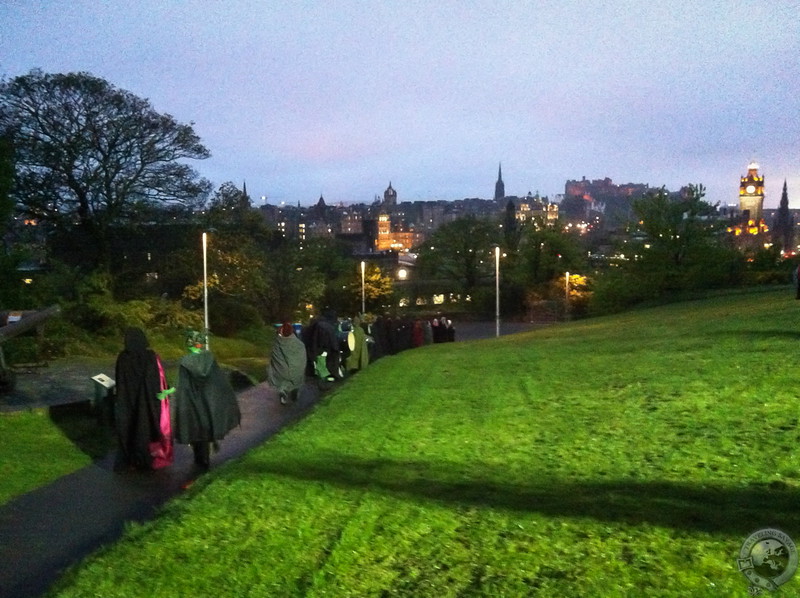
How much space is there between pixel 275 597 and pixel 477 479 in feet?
8.11

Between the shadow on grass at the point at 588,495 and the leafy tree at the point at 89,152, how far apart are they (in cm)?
2431

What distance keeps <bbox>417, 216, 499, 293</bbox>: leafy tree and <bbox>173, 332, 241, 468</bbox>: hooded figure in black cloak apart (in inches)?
2582

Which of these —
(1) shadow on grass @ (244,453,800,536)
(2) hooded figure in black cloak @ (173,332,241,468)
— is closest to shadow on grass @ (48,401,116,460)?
(2) hooded figure in black cloak @ (173,332,241,468)

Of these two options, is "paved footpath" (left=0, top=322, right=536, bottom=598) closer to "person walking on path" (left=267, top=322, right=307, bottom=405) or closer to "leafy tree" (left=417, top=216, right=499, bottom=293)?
"person walking on path" (left=267, top=322, right=307, bottom=405)

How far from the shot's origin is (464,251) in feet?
248

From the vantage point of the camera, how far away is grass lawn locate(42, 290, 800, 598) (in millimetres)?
4461

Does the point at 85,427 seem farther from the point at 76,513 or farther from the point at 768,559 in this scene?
the point at 768,559

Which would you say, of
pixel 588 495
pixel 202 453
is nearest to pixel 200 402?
pixel 202 453

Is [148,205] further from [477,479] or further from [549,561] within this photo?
[549,561]

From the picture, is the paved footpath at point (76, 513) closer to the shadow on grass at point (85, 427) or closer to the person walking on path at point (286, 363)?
the shadow on grass at point (85, 427)

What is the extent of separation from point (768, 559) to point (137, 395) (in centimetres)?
660

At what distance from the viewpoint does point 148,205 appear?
3030cm

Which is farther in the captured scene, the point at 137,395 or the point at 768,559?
the point at 137,395

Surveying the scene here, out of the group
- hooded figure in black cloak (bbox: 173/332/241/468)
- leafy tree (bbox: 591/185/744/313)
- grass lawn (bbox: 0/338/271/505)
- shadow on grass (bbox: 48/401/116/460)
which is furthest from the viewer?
leafy tree (bbox: 591/185/744/313)
